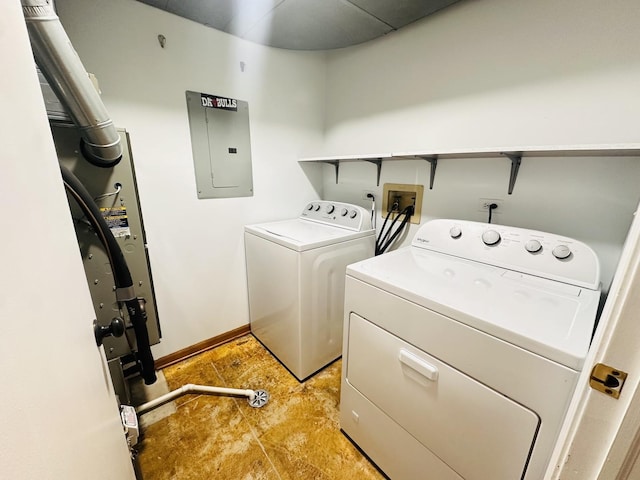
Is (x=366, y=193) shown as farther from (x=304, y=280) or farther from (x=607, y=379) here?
(x=607, y=379)

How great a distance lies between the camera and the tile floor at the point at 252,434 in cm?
126

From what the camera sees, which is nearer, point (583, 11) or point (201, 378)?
point (583, 11)

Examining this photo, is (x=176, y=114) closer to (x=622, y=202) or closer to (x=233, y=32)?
(x=233, y=32)

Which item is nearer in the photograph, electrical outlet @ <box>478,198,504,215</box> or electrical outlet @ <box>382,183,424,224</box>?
electrical outlet @ <box>478,198,504,215</box>

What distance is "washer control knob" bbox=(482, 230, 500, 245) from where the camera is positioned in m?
1.26

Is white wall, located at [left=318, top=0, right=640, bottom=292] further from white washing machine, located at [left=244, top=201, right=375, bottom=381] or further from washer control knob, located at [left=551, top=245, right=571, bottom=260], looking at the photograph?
white washing machine, located at [left=244, top=201, right=375, bottom=381]

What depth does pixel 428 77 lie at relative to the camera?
167 centimetres

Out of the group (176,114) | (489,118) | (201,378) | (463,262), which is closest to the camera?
(463,262)

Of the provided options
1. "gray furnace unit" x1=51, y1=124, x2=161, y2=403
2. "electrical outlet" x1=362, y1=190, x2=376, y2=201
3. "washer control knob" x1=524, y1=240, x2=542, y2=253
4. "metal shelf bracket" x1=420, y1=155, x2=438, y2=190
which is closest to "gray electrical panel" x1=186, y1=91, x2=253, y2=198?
"gray furnace unit" x1=51, y1=124, x2=161, y2=403

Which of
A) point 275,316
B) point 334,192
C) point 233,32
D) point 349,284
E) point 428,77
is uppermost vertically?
point 233,32

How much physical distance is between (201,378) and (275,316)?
2.18ft

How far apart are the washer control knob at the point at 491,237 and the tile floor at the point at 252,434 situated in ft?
4.08

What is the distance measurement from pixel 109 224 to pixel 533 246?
2.00 metres

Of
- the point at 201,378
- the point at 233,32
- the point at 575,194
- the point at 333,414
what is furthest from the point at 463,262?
the point at 233,32
